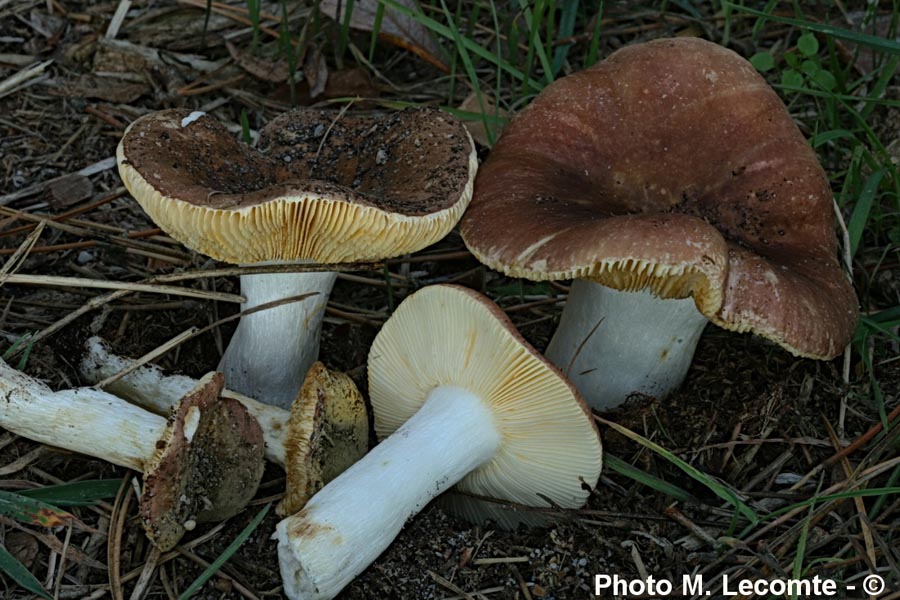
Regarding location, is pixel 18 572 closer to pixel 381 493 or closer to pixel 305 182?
pixel 381 493

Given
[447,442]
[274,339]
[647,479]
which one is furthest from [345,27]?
[647,479]

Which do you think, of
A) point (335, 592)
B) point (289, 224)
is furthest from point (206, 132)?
point (335, 592)

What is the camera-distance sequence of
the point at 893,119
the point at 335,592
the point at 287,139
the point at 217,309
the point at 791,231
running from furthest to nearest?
the point at 893,119 → the point at 217,309 → the point at 287,139 → the point at 791,231 → the point at 335,592

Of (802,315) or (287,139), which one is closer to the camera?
(802,315)

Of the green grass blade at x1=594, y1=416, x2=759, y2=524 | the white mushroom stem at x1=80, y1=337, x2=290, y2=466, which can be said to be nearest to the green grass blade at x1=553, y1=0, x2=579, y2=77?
the green grass blade at x1=594, y1=416, x2=759, y2=524

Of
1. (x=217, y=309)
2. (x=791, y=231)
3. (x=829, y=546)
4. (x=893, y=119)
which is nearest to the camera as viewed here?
(x=829, y=546)

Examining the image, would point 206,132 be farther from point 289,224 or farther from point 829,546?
point 829,546

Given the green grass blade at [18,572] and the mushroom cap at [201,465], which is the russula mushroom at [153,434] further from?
the green grass blade at [18,572]
